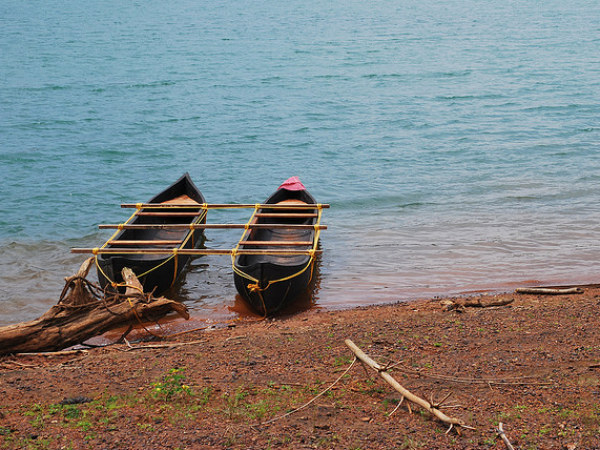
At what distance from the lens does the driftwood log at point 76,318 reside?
28.8 feet

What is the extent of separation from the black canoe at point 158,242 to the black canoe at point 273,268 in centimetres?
124

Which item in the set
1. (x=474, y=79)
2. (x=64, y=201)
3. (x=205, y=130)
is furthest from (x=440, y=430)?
(x=474, y=79)

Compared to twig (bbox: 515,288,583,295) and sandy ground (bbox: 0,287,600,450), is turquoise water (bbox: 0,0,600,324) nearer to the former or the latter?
twig (bbox: 515,288,583,295)

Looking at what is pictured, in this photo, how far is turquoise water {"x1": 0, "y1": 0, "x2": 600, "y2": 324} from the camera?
524 inches

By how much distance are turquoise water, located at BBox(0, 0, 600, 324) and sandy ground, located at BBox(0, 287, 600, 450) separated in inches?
118

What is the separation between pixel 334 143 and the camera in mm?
23531

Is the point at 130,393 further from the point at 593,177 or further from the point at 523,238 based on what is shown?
the point at 593,177

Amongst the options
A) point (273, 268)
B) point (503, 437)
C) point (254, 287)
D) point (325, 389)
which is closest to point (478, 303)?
point (273, 268)

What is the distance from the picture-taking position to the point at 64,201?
17.9 m

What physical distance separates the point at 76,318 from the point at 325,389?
13.1 ft

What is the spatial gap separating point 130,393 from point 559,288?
7.74 m

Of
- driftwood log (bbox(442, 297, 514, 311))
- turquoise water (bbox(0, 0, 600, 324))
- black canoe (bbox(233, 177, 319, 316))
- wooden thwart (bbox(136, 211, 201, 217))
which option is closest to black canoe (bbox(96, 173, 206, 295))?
wooden thwart (bbox(136, 211, 201, 217))

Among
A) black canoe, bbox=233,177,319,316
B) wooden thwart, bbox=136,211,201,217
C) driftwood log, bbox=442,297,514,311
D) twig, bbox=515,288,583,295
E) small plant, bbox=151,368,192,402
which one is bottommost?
twig, bbox=515,288,583,295

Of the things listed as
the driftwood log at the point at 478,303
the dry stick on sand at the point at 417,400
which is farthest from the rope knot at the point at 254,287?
the dry stick on sand at the point at 417,400
